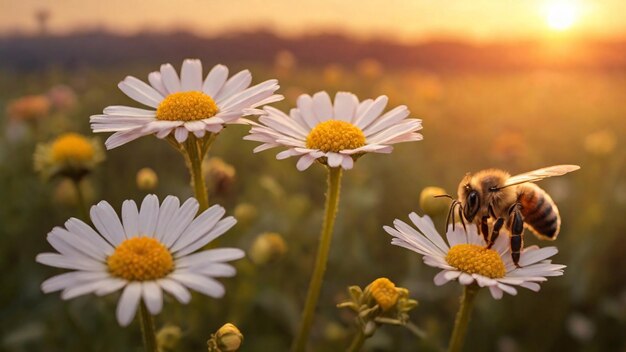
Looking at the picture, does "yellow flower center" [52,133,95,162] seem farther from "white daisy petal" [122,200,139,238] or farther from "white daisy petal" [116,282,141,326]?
"white daisy petal" [116,282,141,326]

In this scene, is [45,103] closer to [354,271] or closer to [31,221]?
[31,221]

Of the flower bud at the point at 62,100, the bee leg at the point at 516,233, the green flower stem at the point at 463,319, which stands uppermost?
the flower bud at the point at 62,100

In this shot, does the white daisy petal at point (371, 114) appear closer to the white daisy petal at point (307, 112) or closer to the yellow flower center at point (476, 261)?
the white daisy petal at point (307, 112)

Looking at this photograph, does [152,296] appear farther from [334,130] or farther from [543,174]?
[543,174]

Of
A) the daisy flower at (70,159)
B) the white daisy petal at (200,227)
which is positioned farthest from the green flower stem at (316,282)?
the daisy flower at (70,159)

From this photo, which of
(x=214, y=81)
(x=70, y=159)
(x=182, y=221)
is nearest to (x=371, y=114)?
(x=214, y=81)

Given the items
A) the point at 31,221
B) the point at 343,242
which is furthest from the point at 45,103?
the point at 343,242
